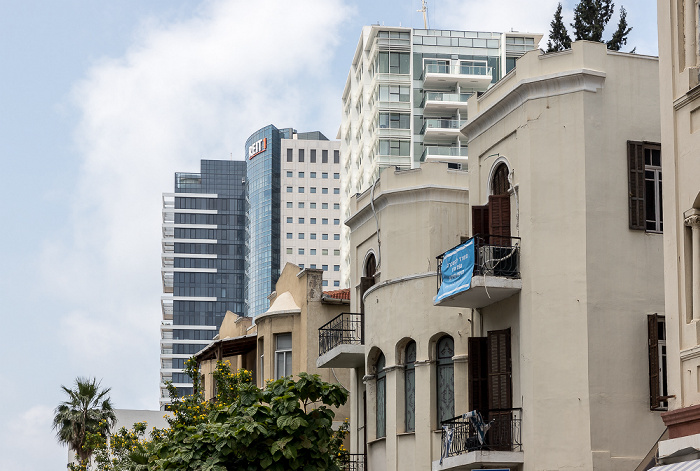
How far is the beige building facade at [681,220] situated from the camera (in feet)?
57.4

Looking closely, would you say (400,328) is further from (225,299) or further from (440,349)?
(225,299)

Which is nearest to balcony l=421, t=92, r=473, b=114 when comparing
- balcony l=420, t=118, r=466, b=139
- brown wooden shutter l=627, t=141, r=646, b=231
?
balcony l=420, t=118, r=466, b=139

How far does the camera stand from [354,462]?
1276 inches

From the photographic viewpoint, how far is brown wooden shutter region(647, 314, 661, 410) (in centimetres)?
2353

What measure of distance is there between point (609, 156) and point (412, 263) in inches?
290

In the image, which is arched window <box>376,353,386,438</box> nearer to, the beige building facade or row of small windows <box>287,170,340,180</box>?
the beige building facade

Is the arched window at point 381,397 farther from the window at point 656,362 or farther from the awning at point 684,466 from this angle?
the awning at point 684,466

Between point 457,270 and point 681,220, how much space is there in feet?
24.3

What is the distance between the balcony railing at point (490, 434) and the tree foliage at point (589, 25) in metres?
20.8

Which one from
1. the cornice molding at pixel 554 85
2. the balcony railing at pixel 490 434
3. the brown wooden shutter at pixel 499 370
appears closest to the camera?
the balcony railing at pixel 490 434

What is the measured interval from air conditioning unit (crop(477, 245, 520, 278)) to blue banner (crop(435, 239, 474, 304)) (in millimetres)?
242

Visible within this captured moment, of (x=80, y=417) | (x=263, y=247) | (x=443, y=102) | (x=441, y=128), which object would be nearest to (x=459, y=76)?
(x=443, y=102)

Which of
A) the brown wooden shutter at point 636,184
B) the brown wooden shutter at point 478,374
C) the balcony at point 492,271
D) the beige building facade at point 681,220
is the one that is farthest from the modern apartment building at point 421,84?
the beige building facade at point 681,220

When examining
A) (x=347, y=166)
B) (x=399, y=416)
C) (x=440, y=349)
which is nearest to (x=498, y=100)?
(x=440, y=349)
